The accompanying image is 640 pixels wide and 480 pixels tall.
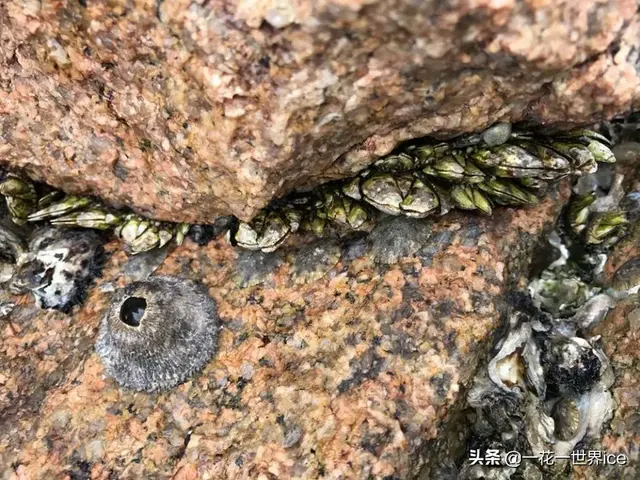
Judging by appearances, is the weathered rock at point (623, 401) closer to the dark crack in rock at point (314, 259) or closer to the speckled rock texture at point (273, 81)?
the speckled rock texture at point (273, 81)

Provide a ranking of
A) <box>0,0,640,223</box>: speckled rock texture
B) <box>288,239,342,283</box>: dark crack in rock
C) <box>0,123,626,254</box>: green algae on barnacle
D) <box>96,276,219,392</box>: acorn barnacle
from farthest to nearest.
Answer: <box>288,239,342,283</box>: dark crack in rock, <box>96,276,219,392</box>: acorn barnacle, <box>0,123,626,254</box>: green algae on barnacle, <box>0,0,640,223</box>: speckled rock texture

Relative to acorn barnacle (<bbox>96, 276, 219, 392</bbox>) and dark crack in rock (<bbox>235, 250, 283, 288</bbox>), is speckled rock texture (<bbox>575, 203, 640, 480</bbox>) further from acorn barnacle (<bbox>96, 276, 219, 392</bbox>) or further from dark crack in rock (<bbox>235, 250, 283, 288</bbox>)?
acorn barnacle (<bbox>96, 276, 219, 392</bbox>)

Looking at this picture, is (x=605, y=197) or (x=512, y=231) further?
(x=605, y=197)

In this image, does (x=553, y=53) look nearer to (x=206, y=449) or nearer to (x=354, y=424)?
(x=354, y=424)

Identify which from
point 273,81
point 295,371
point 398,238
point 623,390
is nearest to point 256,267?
→ point 295,371

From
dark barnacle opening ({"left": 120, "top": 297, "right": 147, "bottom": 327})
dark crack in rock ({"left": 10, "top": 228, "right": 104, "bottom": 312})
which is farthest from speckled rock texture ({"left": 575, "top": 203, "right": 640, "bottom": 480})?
dark crack in rock ({"left": 10, "top": 228, "right": 104, "bottom": 312})

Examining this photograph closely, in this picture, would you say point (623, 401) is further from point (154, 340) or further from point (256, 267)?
point (154, 340)

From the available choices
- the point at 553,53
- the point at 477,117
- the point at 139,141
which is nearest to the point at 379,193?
the point at 477,117
